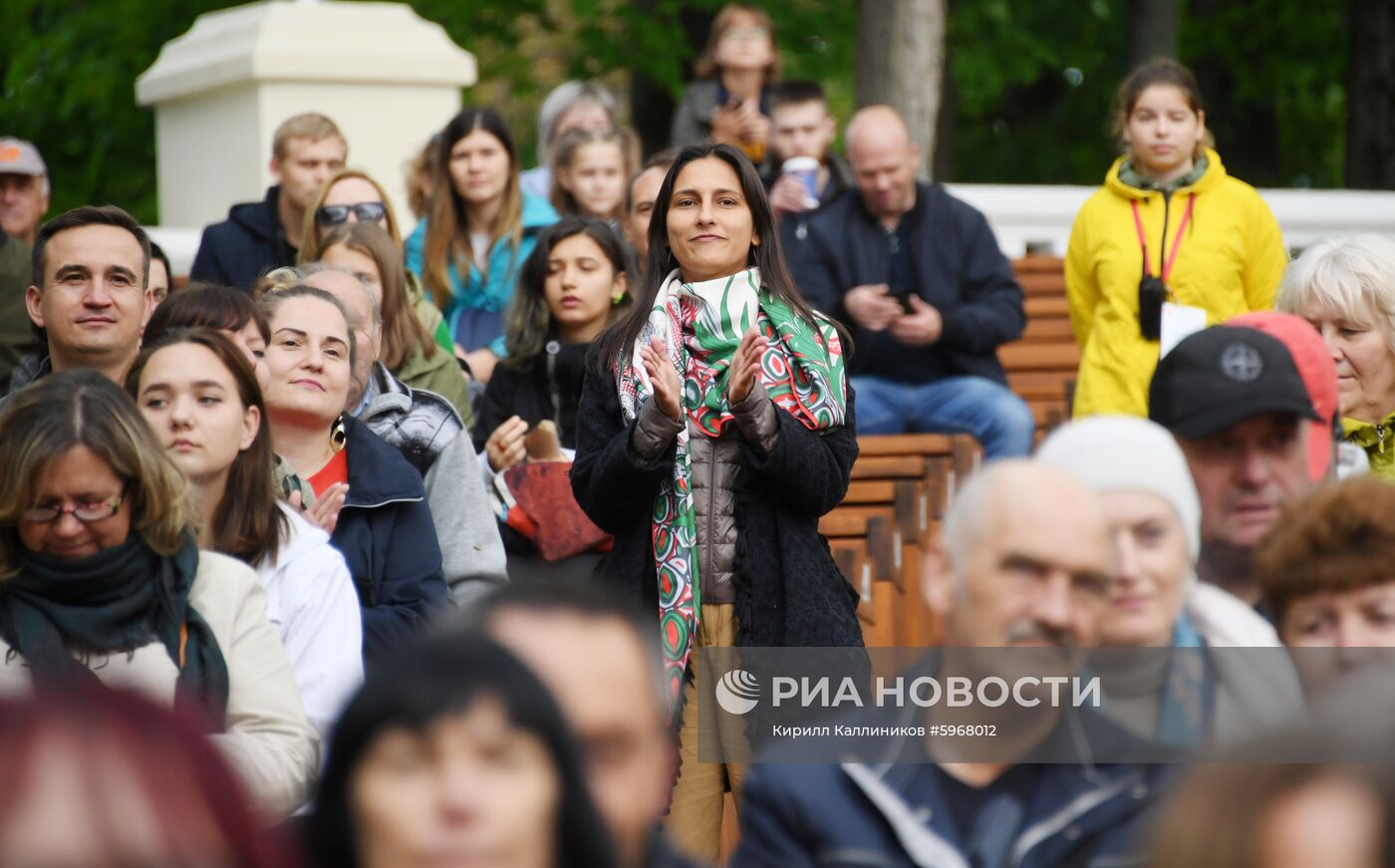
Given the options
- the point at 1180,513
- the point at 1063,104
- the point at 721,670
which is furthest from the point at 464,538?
the point at 1063,104

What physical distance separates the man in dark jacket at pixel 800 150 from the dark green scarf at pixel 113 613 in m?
4.59

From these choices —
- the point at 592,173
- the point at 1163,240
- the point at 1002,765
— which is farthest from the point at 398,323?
the point at 1002,765

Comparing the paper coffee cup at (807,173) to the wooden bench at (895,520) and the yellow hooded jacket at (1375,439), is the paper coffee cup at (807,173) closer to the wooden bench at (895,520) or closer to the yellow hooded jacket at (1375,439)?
the wooden bench at (895,520)

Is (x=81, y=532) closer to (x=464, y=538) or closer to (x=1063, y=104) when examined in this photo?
(x=464, y=538)

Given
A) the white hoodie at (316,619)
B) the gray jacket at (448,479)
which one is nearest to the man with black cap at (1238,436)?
the white hoodie at (316,619)

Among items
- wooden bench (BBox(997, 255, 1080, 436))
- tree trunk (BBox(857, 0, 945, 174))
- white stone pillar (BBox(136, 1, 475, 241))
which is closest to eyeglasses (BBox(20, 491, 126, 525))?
wooden bench (BBox(997, 255, 1080, 436))

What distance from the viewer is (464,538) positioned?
5316 mm

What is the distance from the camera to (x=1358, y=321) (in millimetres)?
4859

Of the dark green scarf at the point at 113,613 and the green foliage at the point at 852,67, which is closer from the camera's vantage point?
the dark green scarf at the point at 113,613

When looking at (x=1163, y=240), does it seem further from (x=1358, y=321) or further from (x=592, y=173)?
(x=1358, y=321)

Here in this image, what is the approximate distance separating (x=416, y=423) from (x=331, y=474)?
1.43 feet

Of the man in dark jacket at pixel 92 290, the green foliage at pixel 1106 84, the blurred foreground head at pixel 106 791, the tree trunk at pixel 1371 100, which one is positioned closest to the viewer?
the blurred foreground head at pixel 106 791

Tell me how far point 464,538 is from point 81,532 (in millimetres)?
1542

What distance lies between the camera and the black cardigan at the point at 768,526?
4.91 meters
